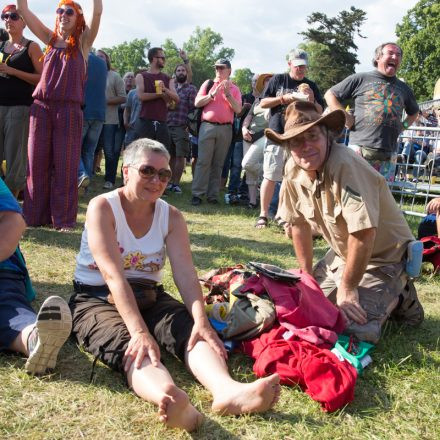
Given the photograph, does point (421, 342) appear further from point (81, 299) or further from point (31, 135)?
point (31, 135)

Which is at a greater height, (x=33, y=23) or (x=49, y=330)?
(x=33, y=23)

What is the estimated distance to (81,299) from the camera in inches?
118

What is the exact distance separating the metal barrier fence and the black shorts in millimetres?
5319

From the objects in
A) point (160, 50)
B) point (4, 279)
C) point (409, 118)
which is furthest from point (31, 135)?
point (409, 118)

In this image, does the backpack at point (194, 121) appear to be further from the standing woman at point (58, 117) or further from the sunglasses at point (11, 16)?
the sunglasses at point (11, 16)

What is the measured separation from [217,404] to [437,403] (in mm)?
1036

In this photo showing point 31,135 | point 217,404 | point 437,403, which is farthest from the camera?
point 31,135

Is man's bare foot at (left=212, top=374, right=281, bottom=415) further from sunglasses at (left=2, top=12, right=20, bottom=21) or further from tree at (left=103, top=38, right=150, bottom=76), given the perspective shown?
tree at (left=103, top=38, right=150, bottom=76)

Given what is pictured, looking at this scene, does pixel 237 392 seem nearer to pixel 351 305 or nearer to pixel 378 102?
pixel 351 305

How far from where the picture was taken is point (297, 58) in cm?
640

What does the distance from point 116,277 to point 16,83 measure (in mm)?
3674

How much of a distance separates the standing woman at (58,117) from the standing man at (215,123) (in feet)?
8.87

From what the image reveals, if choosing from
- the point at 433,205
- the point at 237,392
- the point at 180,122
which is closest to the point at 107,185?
the point at 180,122

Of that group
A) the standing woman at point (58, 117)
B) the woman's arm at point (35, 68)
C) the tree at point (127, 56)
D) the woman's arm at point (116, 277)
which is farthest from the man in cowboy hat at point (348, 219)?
the tree at point (127, 56)
